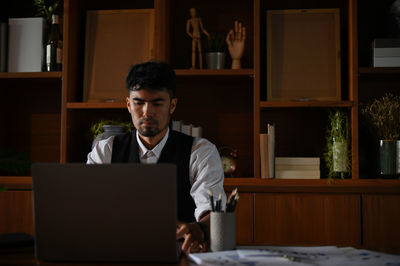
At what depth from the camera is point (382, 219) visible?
2582mm

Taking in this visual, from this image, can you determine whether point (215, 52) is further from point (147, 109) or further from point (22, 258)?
point (22, 258)

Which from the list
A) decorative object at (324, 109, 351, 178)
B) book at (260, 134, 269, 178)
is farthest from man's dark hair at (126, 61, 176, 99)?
decorative object at (324, 109, 351, 178)

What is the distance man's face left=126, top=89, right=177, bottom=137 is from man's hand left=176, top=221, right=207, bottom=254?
27.4 inches

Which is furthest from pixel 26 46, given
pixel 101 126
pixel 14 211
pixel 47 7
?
pixel 14 211

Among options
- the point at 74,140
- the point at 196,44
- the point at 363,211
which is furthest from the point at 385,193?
the point at 74,140

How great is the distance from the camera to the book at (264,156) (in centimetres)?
272

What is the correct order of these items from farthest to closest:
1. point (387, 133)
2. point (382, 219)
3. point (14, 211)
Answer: point (14, 211) < point (387, 133) < point (382, 219)

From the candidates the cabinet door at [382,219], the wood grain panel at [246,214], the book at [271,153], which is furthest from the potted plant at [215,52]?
the cabinet door at [382,219]

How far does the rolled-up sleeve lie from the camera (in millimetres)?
1837

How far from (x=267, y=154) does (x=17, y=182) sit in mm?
1513

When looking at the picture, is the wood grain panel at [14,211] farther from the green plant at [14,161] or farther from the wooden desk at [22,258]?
the green plant at [14,161]

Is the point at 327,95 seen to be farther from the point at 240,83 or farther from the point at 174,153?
the point at 174,153

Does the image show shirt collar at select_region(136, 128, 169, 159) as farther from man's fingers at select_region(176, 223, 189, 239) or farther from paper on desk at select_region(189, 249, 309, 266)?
paper on desk at select_region(189, 249, 309, 266)

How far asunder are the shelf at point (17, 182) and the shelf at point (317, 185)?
3.92 ft
